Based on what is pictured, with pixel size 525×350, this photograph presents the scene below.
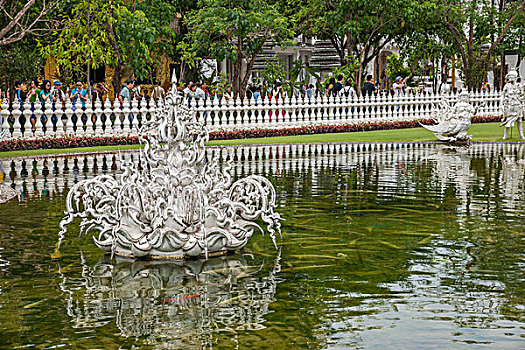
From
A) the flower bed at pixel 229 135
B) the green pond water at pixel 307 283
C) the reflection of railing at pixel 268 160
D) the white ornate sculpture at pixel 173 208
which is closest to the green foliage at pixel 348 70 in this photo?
the flower bed at pixel 229 135

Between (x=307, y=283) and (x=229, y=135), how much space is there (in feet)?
61.1

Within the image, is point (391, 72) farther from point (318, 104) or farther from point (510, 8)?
point (318, 104)

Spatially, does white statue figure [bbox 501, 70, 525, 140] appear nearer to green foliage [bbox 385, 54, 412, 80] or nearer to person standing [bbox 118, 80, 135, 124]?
person standing [bbox 118, 80, 135, 124]

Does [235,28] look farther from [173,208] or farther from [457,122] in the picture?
[173,208]

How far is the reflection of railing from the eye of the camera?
15.5 metres

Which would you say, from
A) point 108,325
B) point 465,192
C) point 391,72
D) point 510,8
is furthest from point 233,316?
point 391,72

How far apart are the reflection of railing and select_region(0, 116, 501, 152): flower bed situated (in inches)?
100

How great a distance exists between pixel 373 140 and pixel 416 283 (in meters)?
17.5

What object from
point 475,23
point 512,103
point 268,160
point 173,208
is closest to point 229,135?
point 268,160

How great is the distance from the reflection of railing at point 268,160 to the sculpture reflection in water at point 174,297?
5947 millimetres

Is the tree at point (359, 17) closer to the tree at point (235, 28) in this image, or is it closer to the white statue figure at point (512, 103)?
the tree at point (235, 28)

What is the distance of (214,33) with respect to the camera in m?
30.4

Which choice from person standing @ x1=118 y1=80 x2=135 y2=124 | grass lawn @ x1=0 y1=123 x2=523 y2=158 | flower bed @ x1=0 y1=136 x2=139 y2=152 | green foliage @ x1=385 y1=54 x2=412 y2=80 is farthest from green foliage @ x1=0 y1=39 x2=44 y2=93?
green foliage @ x1=385 y1=54 x2=412 y2=80

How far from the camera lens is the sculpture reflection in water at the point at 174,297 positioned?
6.10 metres
